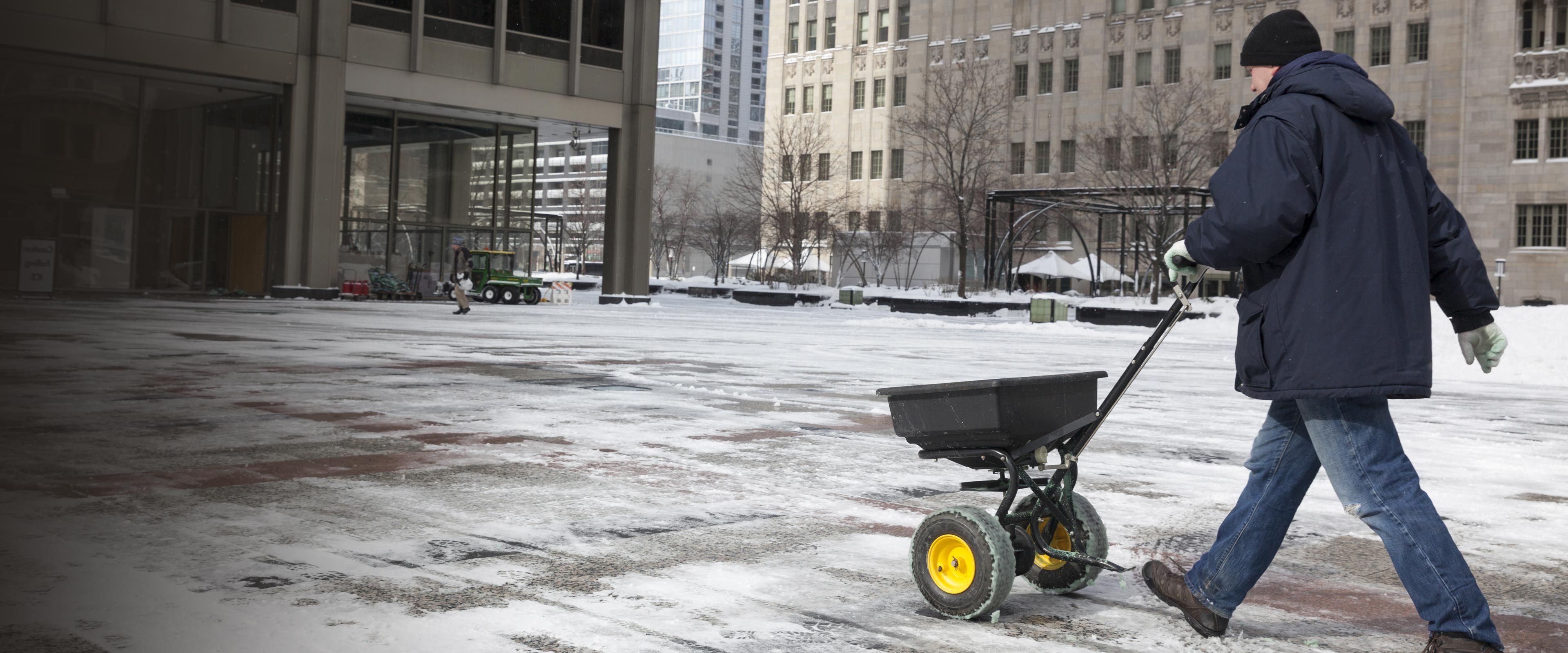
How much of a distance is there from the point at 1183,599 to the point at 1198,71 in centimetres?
6492

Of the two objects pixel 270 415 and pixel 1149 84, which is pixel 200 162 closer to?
pixel 270 415

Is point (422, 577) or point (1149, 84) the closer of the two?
point (422, 577)

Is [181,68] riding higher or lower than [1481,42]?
lower

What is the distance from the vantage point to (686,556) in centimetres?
508

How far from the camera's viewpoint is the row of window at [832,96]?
261 ft

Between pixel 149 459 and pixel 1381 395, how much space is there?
6198mm

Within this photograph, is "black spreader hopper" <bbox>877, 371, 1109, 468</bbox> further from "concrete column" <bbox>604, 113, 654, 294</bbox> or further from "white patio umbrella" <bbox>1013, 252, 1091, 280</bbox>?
"white patio umbrella" <bbox>1013, 252, 1091, 280</bbox>

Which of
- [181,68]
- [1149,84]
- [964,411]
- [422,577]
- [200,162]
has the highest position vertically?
[1149,84]

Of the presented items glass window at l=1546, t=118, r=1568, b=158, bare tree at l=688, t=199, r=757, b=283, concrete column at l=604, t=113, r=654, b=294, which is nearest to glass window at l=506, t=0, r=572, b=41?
concrete column at l=604, t=113, r=654, b=294

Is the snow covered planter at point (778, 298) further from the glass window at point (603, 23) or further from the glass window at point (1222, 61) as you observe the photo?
the glass window at point (1222, 61)

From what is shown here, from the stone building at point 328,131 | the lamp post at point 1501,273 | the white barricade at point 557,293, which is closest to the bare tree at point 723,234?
the stone building at point 328,131

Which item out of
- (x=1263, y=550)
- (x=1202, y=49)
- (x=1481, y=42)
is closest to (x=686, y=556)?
(x=1263, y=550)

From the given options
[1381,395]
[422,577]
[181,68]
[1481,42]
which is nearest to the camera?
[1381,395]

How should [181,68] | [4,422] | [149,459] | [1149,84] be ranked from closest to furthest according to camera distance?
[149,459]
[4,422]
[181,68]
[1149,84]
